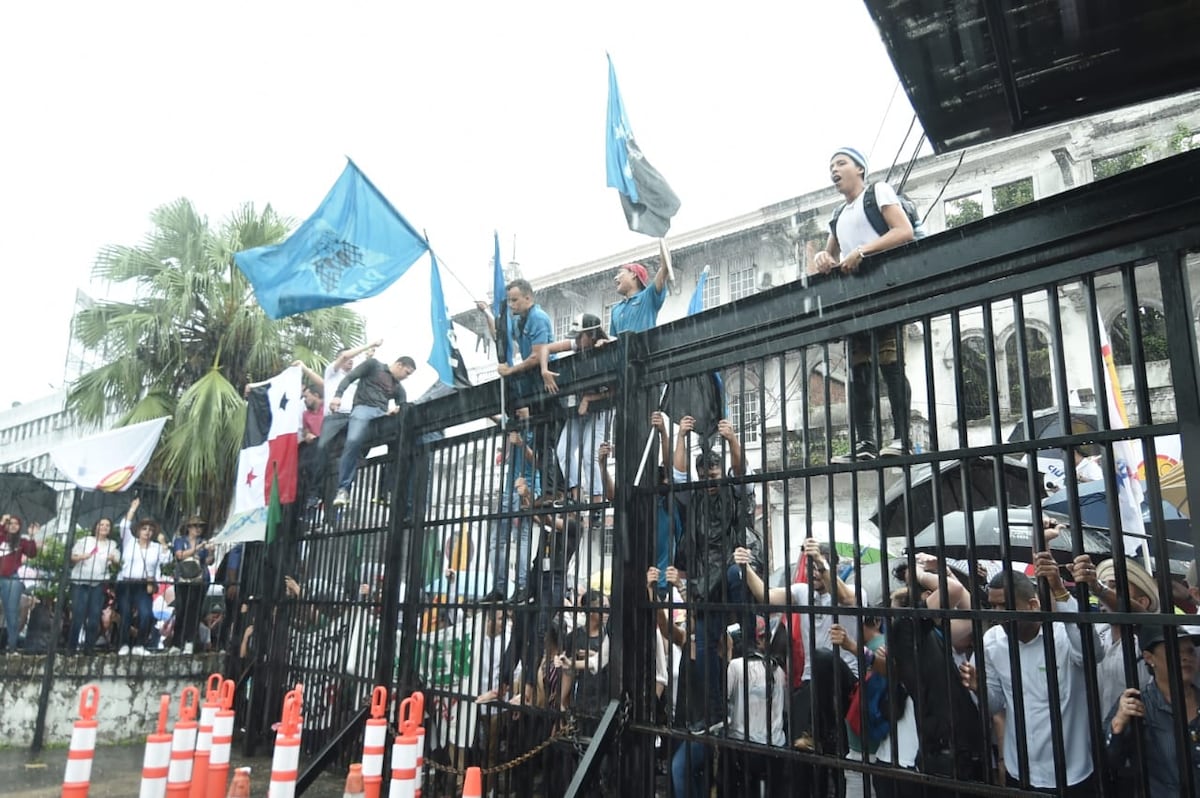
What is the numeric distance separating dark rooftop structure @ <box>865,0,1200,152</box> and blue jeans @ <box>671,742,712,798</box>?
3.69 meters

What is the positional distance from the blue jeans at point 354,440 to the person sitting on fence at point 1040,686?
19.8 ft

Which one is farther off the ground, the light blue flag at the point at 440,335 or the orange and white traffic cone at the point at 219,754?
the light blue flag at the point at 440,335

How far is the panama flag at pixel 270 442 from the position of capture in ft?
31.6

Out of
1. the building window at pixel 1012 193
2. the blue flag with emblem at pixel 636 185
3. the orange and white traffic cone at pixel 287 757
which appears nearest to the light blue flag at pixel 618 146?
the blue flag with emblem at pixel 636 185

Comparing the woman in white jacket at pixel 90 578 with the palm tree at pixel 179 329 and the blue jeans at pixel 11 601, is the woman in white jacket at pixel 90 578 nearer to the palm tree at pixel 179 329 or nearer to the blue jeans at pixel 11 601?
the blue jeans at pixel 11 601

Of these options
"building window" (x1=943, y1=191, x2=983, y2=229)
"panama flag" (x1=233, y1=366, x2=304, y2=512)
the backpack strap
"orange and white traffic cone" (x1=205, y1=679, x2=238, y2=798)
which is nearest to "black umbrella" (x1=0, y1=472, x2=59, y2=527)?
"panama flag" (x1=233, y1=366, x2=304, y2=512)

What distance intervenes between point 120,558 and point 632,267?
27.4 ft

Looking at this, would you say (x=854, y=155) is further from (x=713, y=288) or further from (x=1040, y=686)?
(x=713, y=288)

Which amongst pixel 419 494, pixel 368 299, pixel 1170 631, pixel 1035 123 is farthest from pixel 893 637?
pixel 368 299

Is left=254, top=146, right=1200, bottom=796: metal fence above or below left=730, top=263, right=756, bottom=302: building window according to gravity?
below

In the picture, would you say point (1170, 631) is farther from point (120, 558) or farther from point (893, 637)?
point (120, 558)

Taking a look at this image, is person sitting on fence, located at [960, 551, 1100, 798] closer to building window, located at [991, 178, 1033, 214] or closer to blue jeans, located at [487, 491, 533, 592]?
blue jeans, located at [487, 491, 533, 592]

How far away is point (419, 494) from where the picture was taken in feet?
24.7

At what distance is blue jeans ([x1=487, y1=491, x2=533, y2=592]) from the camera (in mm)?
6281
